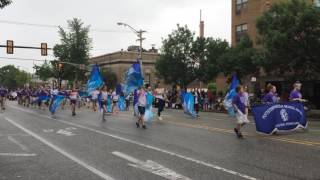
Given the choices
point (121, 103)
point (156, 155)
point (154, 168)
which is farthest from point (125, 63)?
point (154, 168)

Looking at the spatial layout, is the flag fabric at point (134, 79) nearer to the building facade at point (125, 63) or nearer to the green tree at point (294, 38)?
the green tree at point (294, 38)

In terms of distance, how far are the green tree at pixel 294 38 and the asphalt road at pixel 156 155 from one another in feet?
43.4

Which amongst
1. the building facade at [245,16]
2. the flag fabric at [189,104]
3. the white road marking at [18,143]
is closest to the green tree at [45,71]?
the building facade at [245,16]

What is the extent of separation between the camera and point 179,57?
50562 millimetres

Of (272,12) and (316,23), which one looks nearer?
(316,23)

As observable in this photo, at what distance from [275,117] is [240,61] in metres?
23.6

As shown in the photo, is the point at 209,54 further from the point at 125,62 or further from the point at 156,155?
the point at 125,62

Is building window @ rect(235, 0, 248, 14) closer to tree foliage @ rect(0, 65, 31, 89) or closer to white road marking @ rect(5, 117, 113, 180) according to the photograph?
white road marking @ rect(5, 117, 113, 180)

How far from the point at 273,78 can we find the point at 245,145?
2938cm

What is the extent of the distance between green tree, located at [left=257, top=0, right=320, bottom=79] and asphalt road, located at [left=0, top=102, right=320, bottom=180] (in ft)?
43.4

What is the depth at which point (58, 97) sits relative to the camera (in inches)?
1141

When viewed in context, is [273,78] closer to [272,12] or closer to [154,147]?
[272,12]

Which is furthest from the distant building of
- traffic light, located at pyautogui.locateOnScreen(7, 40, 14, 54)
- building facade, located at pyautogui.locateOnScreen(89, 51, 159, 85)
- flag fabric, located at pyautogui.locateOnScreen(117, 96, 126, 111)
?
flag fabric, located at pyautogui.locateOnScreen(117, 96, 126, 111)

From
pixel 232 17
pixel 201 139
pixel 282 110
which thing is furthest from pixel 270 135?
pixel 232 17
